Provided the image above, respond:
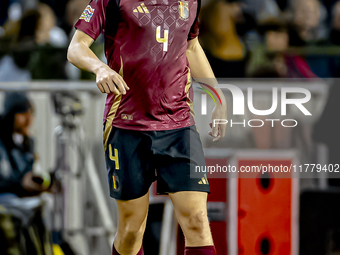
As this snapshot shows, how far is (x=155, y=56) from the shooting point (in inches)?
120

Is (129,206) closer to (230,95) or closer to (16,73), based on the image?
(230,95)

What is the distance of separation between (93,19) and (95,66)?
16.4 inches

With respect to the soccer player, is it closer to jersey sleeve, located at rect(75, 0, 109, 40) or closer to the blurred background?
jersey sleeve, located at rect(75, 0, 109, 40)

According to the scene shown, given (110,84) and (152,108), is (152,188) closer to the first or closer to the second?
(152,108)

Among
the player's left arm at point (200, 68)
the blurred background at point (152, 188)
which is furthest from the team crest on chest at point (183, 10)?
the blurred background at point (152, 188)

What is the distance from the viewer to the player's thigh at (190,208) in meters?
2.96

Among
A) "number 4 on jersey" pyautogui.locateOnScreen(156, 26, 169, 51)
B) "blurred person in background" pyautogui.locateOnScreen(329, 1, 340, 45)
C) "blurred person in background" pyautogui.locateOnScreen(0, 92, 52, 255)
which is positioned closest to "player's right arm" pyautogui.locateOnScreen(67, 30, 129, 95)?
Answer: "number 4 on jersey" pyautogui.locateOnScreen(156, 26, 169, 51)

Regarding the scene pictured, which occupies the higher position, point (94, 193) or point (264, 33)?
point (264, 33)

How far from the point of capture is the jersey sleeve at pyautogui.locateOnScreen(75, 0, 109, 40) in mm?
3020

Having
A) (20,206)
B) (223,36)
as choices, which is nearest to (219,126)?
(20,206)

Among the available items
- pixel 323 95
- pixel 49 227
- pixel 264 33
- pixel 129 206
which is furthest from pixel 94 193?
pixel 264 33

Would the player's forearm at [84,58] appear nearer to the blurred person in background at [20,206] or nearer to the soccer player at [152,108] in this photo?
the soccer player at [152,108]

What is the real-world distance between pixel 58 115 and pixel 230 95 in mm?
1588

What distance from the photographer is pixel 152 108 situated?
310cm
